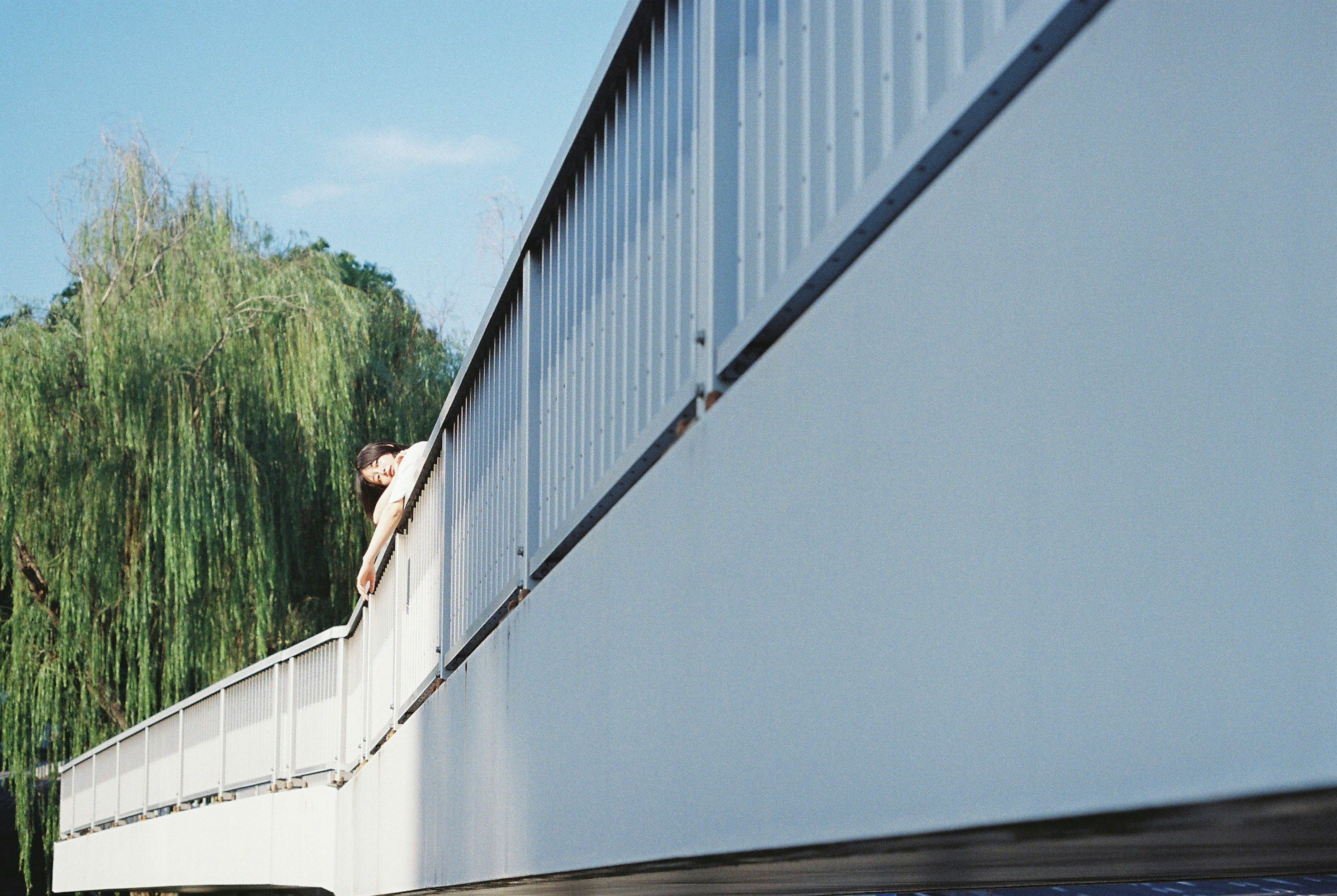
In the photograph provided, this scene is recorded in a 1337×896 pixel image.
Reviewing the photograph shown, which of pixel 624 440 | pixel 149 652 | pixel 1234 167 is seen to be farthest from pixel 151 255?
pixel 1234 167

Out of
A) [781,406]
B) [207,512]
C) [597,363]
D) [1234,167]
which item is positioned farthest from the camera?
[207,512]

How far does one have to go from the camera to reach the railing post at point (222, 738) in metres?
→ 12.8

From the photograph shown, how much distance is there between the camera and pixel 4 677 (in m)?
15.2

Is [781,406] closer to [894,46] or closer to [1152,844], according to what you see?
[894,46]

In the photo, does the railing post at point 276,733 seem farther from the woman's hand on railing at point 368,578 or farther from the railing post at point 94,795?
the railing post at point 94,795

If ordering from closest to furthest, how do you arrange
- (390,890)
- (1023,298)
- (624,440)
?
(1023,298) → (624,440) → (390,890)

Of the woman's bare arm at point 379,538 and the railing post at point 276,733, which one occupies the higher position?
the woman's bare arm at point 379,538

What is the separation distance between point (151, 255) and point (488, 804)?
12375 millimetres

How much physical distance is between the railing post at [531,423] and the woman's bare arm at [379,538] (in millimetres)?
3647

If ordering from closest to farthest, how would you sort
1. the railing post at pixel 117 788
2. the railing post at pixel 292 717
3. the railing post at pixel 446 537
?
1. the railing post at pixel 446 537
2. the railing post at pixel 292 717
3. the railing post at pixel 117 788

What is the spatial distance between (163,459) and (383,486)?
618 cm

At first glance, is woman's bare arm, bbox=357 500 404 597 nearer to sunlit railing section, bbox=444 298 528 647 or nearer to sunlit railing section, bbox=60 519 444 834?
sunlit railing section, bbox=60 519 444 834

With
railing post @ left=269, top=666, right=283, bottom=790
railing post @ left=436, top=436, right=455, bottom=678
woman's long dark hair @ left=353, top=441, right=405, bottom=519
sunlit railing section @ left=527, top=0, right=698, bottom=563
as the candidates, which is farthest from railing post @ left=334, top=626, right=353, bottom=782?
sunlit railing section @ left=527, top=0, right=698, bottom=563

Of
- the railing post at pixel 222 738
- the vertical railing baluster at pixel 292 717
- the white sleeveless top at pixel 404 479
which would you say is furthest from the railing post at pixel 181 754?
the white sleeveless top at pixel 404 479
